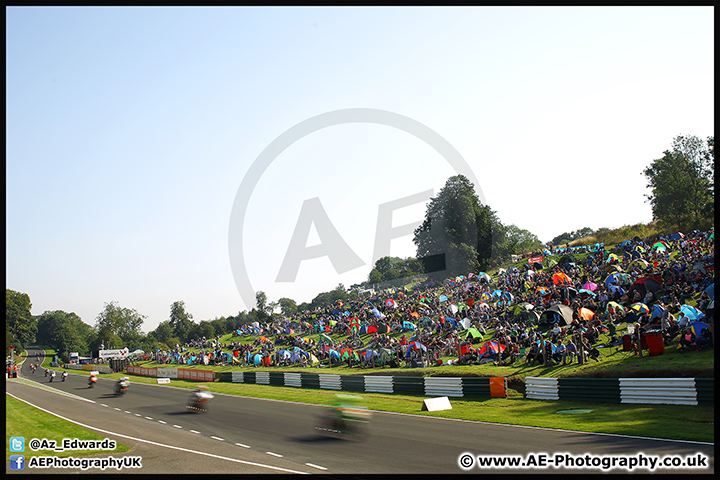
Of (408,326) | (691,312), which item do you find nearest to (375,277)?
(408,326)

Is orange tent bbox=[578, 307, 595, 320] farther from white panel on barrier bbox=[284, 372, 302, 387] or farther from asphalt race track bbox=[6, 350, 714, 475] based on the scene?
white panel on barrier bbox=[284, 372, 302, 387]

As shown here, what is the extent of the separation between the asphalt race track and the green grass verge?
0.46m

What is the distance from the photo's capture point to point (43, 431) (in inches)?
751

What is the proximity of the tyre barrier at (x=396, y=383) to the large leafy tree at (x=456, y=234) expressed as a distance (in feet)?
127

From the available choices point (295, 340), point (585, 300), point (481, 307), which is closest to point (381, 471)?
point (585, 300)

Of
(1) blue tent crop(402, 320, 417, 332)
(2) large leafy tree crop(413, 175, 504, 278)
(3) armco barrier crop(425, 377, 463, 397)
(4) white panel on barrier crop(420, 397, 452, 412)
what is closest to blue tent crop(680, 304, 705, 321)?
(3) armco barrier crop(425, 377, 463, 397)

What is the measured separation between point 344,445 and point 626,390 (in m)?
12.0

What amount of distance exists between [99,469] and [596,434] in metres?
14.1

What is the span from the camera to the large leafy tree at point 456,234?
70.9 m

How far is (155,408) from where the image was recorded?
87.3 ft

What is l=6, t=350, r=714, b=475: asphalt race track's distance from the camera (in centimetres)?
1189

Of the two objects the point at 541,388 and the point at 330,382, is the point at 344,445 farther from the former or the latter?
the point at 330,382

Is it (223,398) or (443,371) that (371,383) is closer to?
(443,371)

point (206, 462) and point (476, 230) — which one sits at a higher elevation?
point (476, 230)
